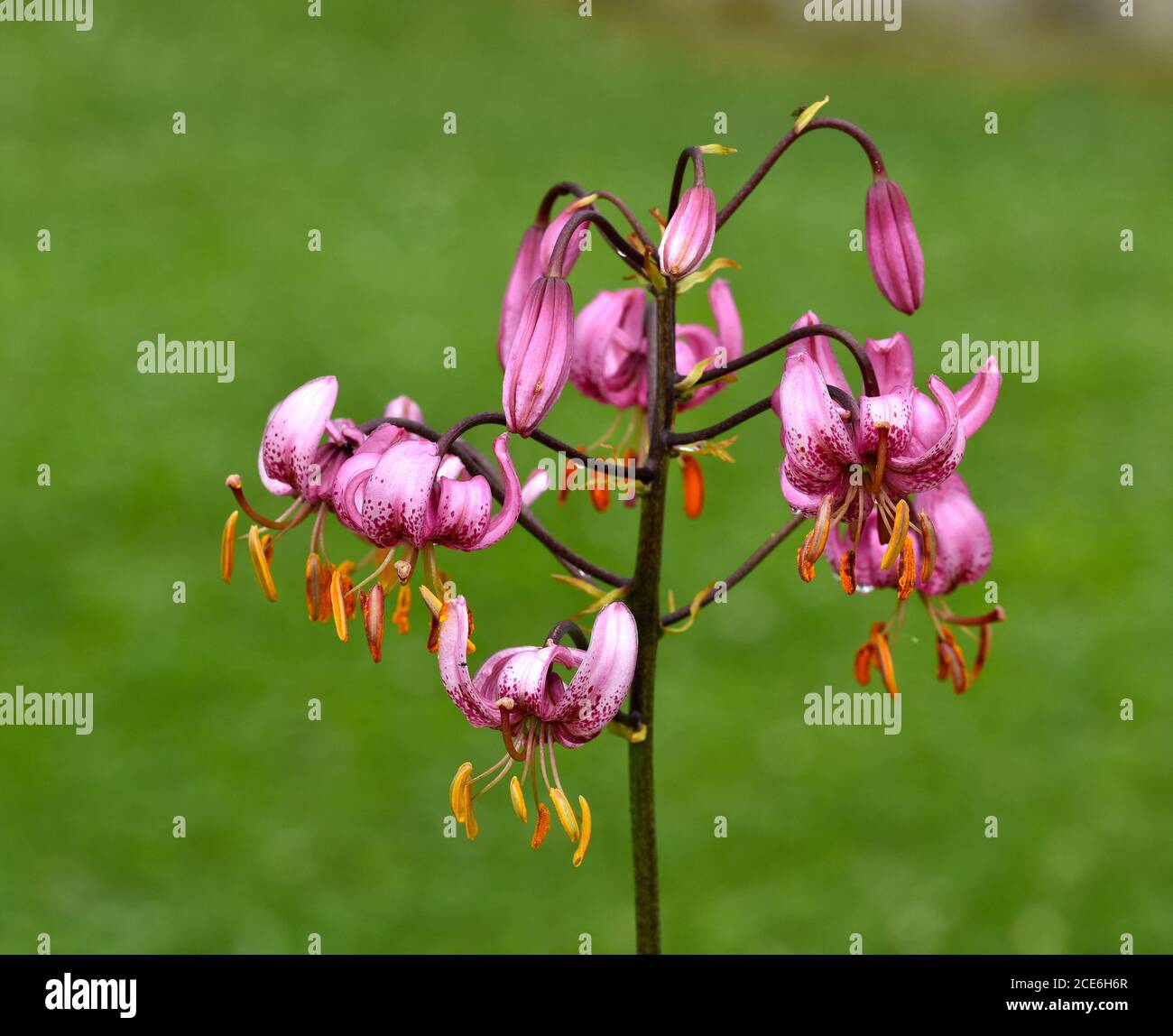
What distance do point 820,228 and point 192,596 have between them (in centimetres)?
459

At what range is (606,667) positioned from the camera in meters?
1.38

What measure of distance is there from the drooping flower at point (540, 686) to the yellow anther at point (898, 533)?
214 mm

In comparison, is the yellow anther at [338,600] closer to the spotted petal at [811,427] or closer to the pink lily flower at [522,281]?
the pink lily flower at [522,281]

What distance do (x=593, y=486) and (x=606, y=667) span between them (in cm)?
20

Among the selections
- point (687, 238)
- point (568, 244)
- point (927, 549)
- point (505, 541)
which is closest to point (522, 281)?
point (568, 244)

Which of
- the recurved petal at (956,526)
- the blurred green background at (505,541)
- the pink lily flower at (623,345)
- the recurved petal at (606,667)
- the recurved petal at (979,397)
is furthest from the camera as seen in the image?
the blurred green background at (505,541)

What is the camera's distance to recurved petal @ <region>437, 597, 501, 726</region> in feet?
4.57

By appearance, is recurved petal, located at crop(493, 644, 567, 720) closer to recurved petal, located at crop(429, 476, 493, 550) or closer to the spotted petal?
recurved petal, located at crop(429, 476, 493, 550)

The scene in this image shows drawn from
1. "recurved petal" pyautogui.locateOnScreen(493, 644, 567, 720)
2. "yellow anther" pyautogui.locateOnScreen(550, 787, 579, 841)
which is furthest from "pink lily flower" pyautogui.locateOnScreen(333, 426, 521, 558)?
"yellow anther" pyautogui.locateOnScreen(550, 787, 579, 841)

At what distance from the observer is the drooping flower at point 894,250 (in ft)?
5.16

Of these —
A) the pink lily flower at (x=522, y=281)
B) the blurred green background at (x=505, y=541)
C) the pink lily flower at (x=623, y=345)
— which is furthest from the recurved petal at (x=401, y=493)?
the blurred green background at (x=505, y=541)
